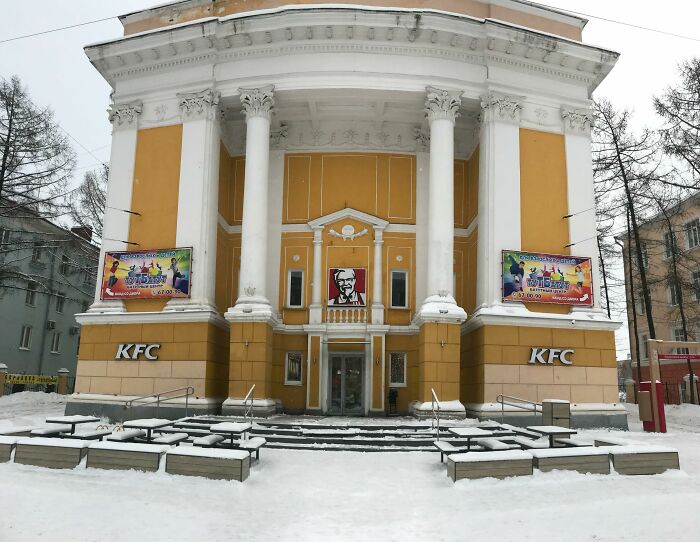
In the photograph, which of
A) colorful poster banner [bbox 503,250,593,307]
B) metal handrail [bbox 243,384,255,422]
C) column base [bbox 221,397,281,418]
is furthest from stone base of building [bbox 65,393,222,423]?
colorful poster banner [bbox 503,250,593,307]

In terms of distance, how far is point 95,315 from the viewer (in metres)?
17.8

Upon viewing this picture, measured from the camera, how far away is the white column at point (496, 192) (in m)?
17.2

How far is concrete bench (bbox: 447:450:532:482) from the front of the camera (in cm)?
884

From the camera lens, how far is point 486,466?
8859 mm

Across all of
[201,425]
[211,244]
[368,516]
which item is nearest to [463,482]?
[368,516]

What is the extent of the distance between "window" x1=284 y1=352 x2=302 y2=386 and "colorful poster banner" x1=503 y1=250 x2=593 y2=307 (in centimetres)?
688

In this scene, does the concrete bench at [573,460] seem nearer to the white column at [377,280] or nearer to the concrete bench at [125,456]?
the concrete bench at [125,456]

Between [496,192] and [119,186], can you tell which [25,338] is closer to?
[119,186]

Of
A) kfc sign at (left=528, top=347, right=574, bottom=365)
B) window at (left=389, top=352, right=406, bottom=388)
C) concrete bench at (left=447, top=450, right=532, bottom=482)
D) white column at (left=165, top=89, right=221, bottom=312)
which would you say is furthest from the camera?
window at (left=389, top=352, right=406, bottom=388)

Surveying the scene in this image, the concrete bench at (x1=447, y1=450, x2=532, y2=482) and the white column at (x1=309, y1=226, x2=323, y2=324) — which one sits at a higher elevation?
the white column at (x1=309, y1=226, x2=323, y2=324)

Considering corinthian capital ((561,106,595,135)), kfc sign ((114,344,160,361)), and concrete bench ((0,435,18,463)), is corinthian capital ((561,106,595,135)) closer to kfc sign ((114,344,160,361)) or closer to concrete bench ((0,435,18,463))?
kfc sign ((114,344,160,361))

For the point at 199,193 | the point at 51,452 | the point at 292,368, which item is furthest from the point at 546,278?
the point at 51,452

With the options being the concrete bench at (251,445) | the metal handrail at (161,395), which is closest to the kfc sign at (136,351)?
the metal handrail at (161,395)

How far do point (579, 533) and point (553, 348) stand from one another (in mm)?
10875
